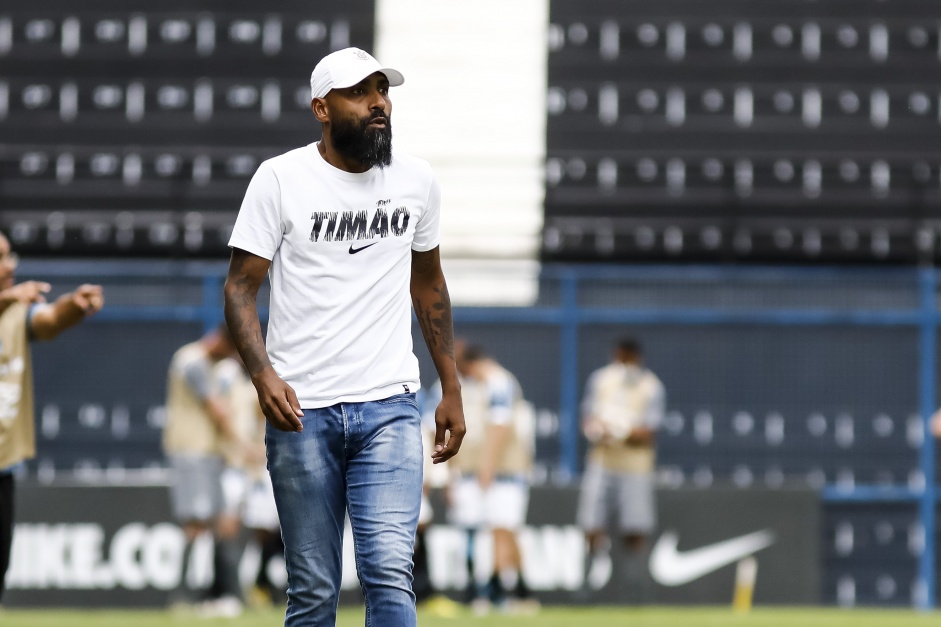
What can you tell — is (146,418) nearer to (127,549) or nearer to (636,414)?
(127,549)

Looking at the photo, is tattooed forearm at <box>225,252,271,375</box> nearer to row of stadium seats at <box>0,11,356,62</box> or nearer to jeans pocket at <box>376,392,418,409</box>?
jeans pocket at <box>376,392,418,409</box>

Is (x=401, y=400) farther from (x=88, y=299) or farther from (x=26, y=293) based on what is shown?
(x=26, y=293)

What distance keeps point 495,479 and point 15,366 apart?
218 inches

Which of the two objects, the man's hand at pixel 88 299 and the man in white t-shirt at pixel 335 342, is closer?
the man in white t-shirt at pixel 335 342

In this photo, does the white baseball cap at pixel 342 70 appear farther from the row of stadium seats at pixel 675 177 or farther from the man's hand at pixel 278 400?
the row of stadium seats at pixel 675 177

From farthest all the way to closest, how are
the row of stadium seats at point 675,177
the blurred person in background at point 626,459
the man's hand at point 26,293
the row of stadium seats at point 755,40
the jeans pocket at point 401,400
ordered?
the row of stadium seats at point 755,40 → the row of stadium seats at point 675,177 → the blurred person in background at point 626,459 → the man's hand at point 26,293 → the jeans pocket at point 401,400

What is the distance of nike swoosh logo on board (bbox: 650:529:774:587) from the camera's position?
41.9 feet

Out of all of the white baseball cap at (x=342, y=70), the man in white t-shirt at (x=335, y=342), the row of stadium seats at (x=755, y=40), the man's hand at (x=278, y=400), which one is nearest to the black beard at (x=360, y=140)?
the man in white t-shirt at (x=335, y=342)

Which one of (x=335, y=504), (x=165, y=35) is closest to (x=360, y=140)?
(x=335, y=504)

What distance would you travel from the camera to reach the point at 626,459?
12.4m

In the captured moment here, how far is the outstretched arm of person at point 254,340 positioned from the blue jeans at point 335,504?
0.11m

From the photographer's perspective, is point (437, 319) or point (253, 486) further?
point (253, 486)

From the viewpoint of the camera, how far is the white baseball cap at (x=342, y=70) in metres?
4.45

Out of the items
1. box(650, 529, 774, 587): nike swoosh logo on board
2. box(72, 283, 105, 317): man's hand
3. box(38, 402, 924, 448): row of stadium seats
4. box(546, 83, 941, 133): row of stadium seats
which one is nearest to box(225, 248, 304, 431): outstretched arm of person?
box(72, 283, 105, 317): man's hand
